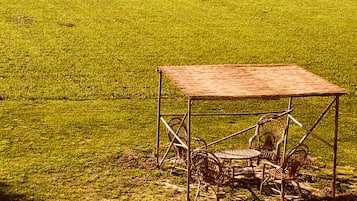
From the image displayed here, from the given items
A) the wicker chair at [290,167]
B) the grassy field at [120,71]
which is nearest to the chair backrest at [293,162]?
the wicker chair at [290,167]

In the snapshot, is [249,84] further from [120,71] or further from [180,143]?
[120,71]

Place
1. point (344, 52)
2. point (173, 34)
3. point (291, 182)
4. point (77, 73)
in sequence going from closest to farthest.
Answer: point (291, 182) → point (77, 73) → point (344, 52) → point (173, 34)

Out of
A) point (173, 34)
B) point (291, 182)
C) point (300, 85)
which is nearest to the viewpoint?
point (300, 85)

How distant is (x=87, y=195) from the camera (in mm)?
11664

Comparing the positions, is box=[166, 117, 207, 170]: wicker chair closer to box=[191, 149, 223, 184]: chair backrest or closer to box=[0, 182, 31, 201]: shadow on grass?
box=[191, 149, 223, 184]: chair backrest

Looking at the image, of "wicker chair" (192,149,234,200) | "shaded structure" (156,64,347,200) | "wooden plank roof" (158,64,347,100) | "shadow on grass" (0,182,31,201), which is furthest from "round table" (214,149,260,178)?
"shadow on grass" (0,182,31,201)

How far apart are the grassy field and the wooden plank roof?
2.07 meters

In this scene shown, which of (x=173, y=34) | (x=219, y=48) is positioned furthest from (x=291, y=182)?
(x=173, y=34)

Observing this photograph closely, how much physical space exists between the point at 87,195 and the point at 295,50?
14.4 metres

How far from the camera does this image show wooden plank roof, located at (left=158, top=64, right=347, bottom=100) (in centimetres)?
1052

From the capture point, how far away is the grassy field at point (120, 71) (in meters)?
12.8

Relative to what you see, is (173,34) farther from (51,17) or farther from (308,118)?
(308,118)

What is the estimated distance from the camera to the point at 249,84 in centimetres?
1120

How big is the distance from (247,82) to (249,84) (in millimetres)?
147
